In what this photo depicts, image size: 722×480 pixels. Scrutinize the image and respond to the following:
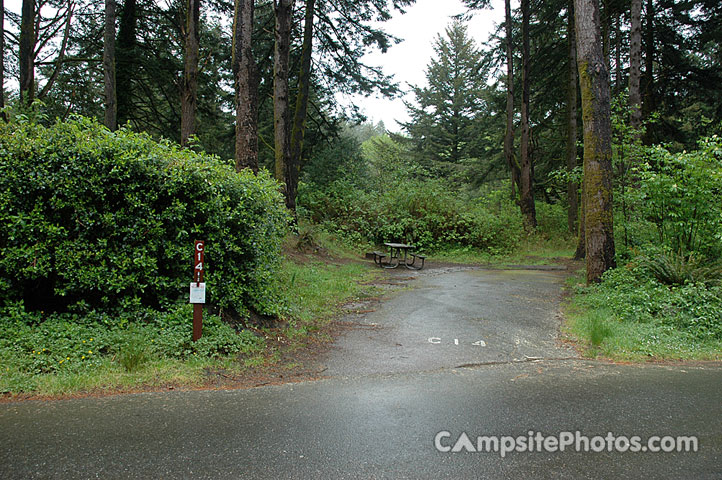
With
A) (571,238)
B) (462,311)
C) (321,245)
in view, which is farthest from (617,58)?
(462,311)

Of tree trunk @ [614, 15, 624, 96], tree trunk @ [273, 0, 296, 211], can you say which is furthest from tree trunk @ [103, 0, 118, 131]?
tree trunk @ [614, 15, 624, 96]

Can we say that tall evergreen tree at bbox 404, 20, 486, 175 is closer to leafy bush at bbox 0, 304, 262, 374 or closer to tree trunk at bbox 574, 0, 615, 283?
tree trunk at bbox 574, 0, 615, 283

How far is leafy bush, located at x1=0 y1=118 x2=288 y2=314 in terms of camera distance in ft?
16.9

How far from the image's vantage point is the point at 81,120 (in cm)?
566

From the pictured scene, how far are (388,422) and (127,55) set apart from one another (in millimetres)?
17642

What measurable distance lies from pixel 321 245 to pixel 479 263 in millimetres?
6930

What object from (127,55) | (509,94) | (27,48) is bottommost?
(27,48)

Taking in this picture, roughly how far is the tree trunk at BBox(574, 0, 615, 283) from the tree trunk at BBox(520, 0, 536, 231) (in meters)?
12.6

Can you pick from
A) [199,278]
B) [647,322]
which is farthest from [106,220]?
[647,322]

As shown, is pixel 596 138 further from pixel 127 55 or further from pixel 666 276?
pixel 127 55

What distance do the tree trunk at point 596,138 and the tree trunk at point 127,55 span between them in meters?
15.3

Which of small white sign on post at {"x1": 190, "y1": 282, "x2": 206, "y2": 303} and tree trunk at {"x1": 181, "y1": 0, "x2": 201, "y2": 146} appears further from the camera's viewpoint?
tree trunk at {"x1": 181, "y1": 0, "x2": 201, "y2": 146}

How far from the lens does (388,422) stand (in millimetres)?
3607

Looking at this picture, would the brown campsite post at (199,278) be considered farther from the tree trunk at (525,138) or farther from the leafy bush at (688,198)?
the tree trunk at (525,138)
